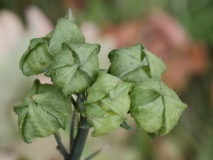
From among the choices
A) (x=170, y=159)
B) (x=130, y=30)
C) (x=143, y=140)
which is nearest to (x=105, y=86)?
(x=143, y=140)

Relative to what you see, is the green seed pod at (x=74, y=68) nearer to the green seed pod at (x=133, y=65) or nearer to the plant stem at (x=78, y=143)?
the green seed pod at (x=133, y=65)

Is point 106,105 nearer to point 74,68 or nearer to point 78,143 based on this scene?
point 74,68

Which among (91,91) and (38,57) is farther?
(38,57)

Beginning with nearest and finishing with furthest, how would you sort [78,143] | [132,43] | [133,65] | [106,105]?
[106,105]
[133,65]
[78,143]
[132,43]

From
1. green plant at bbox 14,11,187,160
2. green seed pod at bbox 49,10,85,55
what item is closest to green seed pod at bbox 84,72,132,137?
green plant at bbox 14,11,187,160

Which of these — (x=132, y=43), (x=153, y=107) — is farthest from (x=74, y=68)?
(x=132, y=43)

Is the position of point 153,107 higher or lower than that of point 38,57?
lower

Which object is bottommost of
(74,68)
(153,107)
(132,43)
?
(132,43)

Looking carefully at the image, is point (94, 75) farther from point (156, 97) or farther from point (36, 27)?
point (36, 27)
